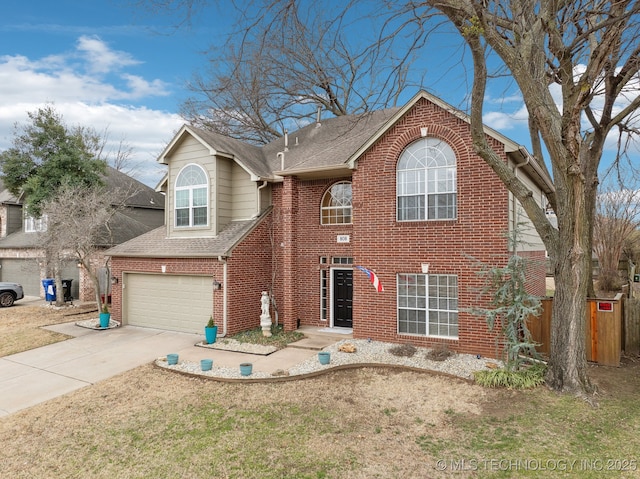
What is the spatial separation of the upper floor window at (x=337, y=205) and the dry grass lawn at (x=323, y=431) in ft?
18.9

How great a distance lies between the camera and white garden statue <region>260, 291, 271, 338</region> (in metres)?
12.3

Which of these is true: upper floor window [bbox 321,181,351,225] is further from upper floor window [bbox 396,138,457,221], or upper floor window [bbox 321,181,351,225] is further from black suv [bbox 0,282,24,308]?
black suv [bbox 0,282,24,308]

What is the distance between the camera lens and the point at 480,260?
9.86m

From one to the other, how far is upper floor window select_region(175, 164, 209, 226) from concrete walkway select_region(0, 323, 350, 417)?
159 inches

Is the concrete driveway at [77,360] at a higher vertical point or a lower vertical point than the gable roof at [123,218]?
lower

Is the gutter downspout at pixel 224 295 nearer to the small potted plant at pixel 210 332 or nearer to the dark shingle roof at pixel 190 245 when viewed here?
the dark shingle roof at pixel 190 245

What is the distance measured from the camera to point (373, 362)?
365 inches

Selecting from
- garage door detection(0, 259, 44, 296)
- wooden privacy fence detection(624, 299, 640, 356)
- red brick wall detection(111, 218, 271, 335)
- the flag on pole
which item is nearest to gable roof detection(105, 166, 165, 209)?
garage door detection(0, 259, 44, 296)

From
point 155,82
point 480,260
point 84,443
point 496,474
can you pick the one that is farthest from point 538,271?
point 155,82

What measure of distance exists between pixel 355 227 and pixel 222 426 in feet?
22.2

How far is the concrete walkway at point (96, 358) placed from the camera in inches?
332

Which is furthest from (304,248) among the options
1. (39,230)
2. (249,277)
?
(39,230)

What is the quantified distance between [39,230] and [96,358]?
14424 mm

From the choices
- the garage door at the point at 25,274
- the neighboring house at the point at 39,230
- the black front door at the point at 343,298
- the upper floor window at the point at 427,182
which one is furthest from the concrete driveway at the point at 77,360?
the garage door at the point at 25,274
